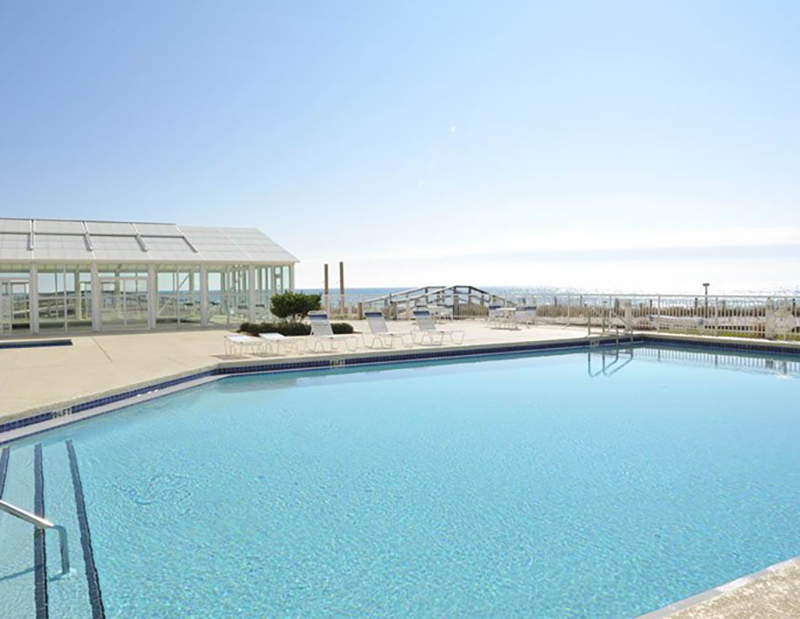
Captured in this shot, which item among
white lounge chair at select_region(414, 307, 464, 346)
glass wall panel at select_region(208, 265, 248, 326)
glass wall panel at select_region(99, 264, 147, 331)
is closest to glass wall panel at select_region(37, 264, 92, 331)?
glass wall panel at select_region(99, 264, 147, 331)

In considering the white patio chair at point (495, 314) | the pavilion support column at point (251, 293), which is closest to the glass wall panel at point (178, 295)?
the pavilion support column at point (251, 293)

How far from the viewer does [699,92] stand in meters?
12.9

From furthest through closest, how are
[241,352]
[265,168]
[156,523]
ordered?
1. [265,168]
2. [241,352]
3. [156,523]

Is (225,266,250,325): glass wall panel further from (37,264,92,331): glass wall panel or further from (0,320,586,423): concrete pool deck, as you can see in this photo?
(37,264,92,331): glass wall panel

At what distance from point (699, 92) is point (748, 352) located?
5.81 m

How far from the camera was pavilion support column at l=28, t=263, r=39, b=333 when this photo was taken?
52.9 feet

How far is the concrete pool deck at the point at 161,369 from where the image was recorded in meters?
2.37

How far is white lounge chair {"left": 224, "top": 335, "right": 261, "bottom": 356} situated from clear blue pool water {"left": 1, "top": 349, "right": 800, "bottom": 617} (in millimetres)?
2937

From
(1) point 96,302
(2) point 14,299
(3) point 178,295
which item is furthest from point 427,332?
(2) point 14,299

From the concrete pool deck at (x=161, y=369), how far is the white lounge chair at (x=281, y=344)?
0.46 metres

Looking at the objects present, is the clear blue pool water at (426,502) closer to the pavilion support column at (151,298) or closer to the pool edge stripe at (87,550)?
the pool edge stripe at (87,550)

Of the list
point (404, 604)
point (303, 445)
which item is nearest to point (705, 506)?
point (404, 604)

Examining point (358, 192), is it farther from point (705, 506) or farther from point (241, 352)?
point (705, 506)

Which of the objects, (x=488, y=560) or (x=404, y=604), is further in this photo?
(x=488, y=560)
